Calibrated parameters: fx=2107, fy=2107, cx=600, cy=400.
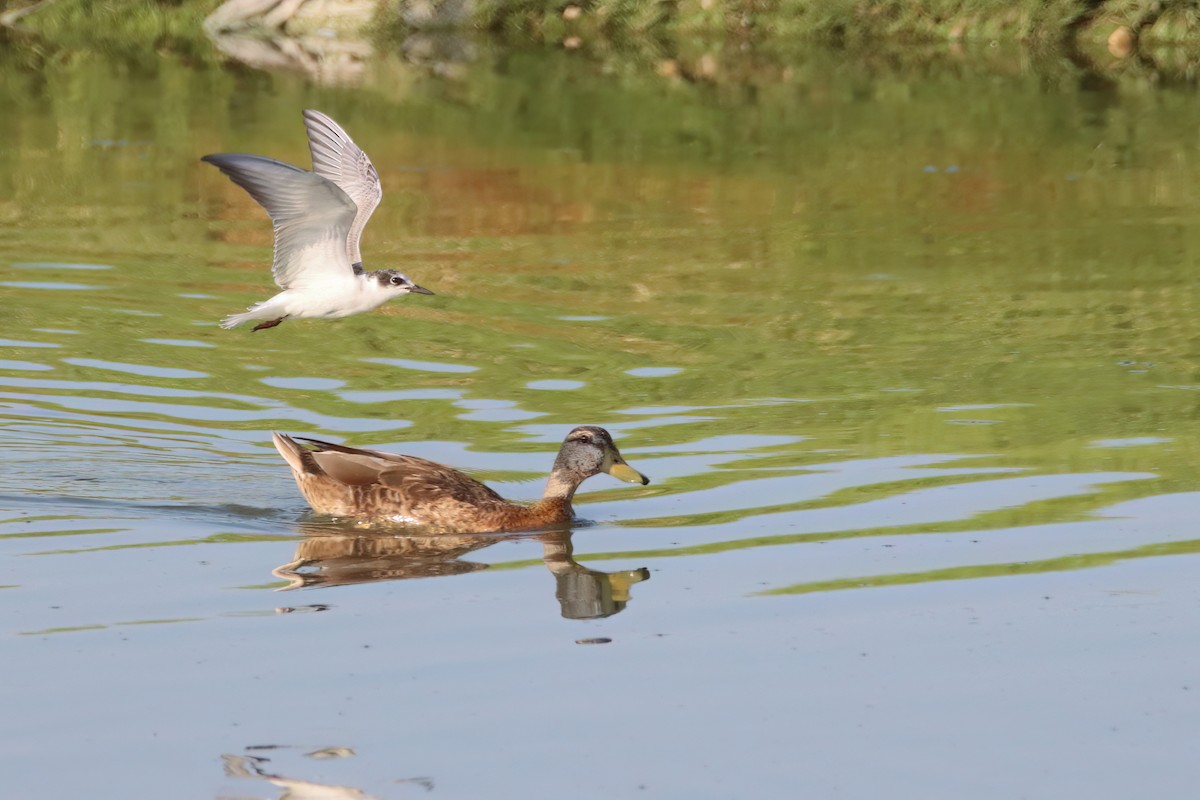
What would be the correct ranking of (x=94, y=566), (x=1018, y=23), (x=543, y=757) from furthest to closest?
(x=1018, y=23) < (x=94, y=566) < (x=543, y=757)

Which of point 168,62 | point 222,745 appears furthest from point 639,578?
point 168,62

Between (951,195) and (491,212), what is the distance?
16.8 feet

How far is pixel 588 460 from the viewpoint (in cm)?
1085

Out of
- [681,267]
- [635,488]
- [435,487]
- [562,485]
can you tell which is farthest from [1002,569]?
[681,267]

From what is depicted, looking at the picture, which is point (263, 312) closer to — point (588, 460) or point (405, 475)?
point (405, 475)

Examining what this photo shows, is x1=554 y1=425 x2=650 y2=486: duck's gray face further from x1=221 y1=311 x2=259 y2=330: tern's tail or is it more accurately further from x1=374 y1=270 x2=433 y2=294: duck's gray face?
x1=221 y1=311 x2=259 y2=330: tern's tail

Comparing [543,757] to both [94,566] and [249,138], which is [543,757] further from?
[249,138]

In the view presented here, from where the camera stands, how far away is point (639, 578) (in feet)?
31.6

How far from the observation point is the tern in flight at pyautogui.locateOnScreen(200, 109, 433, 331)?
10641 mm

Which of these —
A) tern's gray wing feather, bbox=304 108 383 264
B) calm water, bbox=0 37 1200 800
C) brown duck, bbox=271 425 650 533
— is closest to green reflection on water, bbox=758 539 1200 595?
calm water, bbox=0 37 1200 800

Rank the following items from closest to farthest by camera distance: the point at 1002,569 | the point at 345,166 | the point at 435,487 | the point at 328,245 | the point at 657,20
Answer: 1. the point at 1002,569
2. the point at 435,487
3. the point at 328,245
4. the point at 345,166
5. the point at 657,20

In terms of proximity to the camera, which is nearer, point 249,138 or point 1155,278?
point 1155,278

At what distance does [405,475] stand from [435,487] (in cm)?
18

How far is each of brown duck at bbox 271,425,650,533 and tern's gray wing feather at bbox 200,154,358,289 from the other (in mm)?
891
